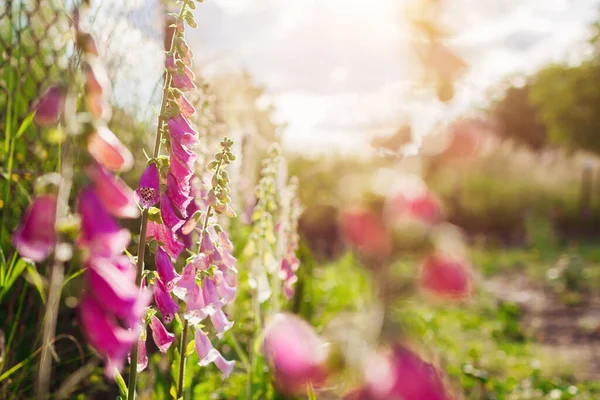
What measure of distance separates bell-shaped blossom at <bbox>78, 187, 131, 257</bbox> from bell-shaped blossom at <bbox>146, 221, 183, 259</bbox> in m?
0.41

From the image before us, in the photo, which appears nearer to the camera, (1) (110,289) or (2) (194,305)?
(1) (110,289)

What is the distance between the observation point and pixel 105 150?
725 mm

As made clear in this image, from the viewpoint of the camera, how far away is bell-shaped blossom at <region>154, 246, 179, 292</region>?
1.19m

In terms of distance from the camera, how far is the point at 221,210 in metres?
1.34

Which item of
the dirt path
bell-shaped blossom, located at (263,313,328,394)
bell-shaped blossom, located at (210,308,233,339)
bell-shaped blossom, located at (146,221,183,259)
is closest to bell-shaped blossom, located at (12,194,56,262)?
bell-shaped blossom, located at (263,313,328,394)

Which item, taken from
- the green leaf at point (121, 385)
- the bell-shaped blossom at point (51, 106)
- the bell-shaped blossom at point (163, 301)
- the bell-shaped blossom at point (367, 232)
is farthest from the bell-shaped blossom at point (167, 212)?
the bell-shaped blossom at point (367, 232)

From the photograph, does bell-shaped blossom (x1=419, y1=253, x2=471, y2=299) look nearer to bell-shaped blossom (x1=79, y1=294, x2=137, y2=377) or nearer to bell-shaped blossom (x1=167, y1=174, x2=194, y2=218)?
bell-shaped blossom (x1=79, y1=294, x2=137, y2=377)

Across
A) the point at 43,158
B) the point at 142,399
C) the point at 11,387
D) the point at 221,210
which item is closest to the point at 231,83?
the point at 43,158

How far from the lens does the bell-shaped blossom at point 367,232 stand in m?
0.69

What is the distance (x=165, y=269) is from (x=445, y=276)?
0.66 metres

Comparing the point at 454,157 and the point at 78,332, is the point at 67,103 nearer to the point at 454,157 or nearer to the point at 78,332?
the point at 454,157

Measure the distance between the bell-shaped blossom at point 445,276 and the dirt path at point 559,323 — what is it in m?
3.97

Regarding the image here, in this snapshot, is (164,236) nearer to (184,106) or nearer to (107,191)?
(184,106)

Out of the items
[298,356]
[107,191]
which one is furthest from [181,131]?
[298,356]
